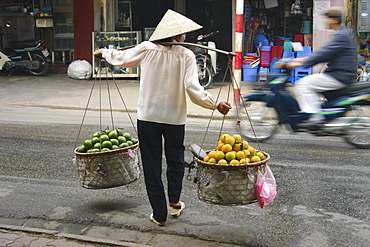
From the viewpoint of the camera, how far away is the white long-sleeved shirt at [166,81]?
15.3 feet

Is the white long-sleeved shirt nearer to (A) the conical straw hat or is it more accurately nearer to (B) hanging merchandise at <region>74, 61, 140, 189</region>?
(A) the conical straw hat

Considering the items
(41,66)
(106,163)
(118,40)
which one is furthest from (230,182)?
(41,66)

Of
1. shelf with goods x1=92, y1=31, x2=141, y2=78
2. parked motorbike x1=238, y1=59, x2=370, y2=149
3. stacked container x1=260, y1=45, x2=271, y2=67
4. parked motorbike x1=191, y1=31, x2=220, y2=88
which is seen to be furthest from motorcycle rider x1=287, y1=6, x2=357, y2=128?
shelf with goods x1=92, y1=31, x2=141, y2=78

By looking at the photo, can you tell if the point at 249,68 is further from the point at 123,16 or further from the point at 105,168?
the point at 105,168

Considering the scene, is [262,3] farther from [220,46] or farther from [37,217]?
[37,217]

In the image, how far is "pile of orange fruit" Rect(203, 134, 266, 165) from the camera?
15.1 feet

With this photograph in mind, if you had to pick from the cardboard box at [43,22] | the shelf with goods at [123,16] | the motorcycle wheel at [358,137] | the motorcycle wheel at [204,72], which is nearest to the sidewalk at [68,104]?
the motorcycle wheel at [204,72]

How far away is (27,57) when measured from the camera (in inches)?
668

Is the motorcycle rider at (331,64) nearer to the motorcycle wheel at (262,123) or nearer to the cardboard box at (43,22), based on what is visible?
the motorcycle wheel at (262,123)

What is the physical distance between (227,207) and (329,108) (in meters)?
2.84

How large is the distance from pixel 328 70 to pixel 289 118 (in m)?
0.90

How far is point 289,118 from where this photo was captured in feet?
25.7

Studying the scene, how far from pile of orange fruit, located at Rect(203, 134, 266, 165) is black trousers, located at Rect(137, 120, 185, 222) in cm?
34

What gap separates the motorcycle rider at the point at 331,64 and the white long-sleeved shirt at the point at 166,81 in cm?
307
